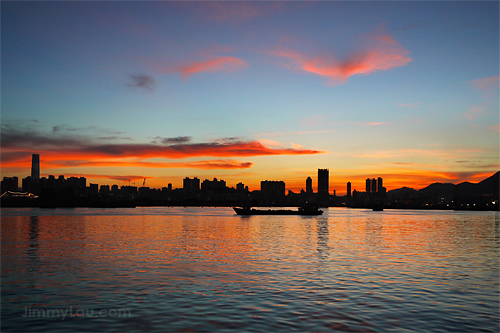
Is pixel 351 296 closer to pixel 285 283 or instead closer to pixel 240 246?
pixel 285 283

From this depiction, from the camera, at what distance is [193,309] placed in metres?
23.6

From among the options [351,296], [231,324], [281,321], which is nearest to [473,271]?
[351,296]

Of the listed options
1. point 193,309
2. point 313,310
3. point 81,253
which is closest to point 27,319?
point 193,309

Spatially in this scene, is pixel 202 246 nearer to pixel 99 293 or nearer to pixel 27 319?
pixel 99 293

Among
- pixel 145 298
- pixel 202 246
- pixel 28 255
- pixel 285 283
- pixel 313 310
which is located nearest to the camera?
pixel 313 310

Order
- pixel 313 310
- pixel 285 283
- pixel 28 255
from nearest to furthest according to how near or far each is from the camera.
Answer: pixel 313 310, pixel 285 283, pixel 28 255

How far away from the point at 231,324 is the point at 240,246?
40651mm

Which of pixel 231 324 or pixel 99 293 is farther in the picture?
pixel 99 293

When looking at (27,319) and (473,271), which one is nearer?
(27,319)

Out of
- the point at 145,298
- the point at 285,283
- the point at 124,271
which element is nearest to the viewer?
the point at 145,298

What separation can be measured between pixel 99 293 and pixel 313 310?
15.8 m

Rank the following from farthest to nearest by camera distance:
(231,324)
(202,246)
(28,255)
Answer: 1. (202,246)
2. (28,255)
3. (231,324)

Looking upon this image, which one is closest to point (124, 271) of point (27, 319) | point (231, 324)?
point (27, 319)

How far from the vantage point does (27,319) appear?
72.0 ft
